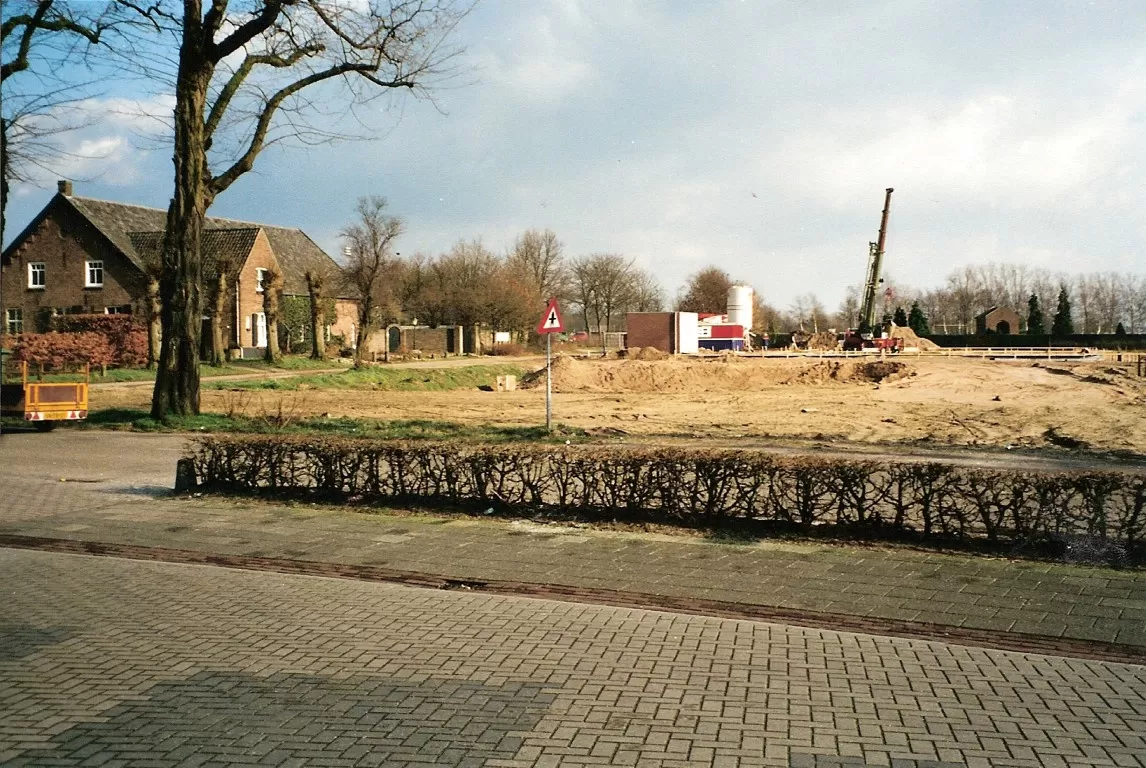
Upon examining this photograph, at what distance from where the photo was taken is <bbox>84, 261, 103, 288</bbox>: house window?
167 ft

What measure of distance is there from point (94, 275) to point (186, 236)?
35.0m

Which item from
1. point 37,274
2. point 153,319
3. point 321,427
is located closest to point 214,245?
point 37,274

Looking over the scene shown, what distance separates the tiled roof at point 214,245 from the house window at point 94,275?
2.02 metres

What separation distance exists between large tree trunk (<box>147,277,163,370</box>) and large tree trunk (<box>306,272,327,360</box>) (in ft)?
26.0

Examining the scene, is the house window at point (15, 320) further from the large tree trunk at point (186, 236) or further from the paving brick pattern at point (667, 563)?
the paving brick pattern at point (667, 563)

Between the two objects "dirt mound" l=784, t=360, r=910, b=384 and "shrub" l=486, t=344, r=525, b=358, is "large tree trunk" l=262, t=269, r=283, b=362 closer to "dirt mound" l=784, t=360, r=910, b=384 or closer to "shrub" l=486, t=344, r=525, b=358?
"shrub" l=486, t=344, r=525, b=358

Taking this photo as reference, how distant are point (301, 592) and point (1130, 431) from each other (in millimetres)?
21103

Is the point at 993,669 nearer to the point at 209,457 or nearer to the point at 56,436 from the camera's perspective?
the point at 209,457

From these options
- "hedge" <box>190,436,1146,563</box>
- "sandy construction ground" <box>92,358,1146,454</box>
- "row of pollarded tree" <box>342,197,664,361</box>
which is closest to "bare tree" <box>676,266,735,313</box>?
"row of pollarded tree" <box>342,197,664,361</box>

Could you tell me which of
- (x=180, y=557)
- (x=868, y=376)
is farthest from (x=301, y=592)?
(x=868, y=376)

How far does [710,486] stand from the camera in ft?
31.6

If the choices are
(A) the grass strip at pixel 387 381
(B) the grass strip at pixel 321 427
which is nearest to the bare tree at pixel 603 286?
(A) the grass strip at pixel 387 381

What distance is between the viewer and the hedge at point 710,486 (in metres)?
8.34

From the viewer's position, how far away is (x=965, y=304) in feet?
344
